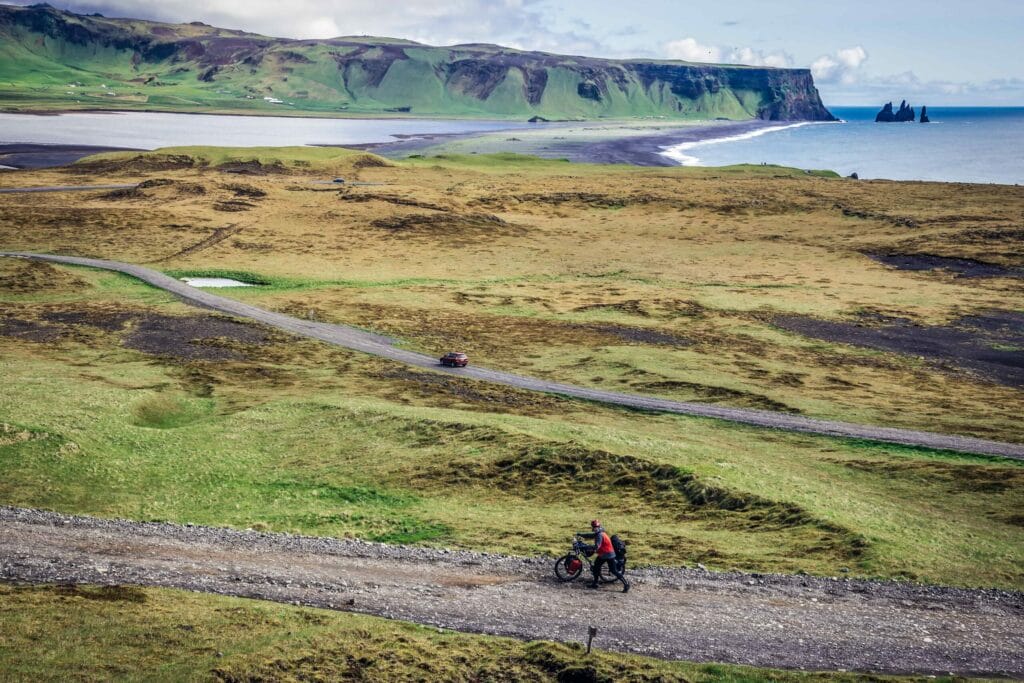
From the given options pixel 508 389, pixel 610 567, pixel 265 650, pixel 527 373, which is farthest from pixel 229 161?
pixel 265 650

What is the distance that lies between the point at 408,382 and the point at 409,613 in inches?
1337

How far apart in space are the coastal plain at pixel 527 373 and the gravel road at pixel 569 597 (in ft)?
5.54

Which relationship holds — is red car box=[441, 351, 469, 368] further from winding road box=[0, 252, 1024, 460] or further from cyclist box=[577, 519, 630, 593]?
cyclist box=[577, 519, 630, 593]

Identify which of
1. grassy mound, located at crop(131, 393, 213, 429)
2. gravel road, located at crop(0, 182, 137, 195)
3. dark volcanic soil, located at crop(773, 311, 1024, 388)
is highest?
gravel road, located at crop(0, 182, 137, 195)

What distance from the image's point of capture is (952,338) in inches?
3086

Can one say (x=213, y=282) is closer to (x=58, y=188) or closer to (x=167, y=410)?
(x=167, y=410)

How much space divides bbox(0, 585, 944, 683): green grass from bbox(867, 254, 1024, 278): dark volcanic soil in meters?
95.2

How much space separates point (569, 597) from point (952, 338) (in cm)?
6132

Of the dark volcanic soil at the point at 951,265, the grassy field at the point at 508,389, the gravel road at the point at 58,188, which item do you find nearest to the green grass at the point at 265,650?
the grassy field at the point at 508,389

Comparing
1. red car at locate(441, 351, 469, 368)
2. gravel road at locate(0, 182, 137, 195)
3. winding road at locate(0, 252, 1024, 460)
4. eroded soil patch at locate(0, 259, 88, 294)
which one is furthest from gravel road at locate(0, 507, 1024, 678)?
gravel road at locate(0, 182, 137, 195)

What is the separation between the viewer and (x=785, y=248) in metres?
126

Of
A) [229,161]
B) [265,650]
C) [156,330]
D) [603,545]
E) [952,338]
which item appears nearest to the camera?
[265,650]

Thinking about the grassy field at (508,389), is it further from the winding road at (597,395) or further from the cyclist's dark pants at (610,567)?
the cyclist's dark pants at (610,567)

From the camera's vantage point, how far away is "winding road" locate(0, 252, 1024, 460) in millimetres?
50219
